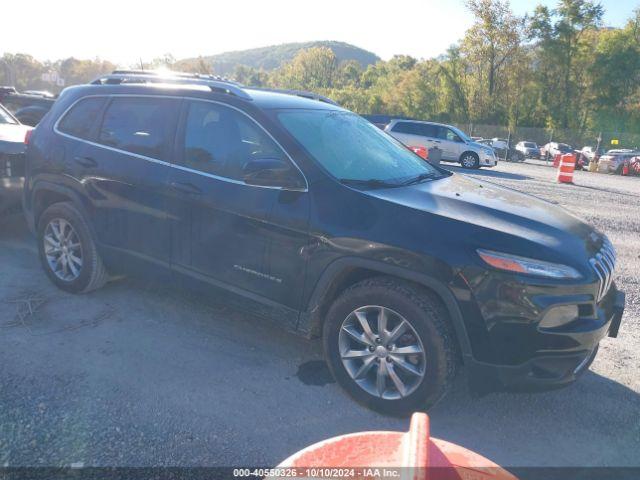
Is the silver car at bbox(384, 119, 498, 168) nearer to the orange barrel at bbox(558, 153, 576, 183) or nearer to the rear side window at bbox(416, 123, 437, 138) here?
the rear side window at bbox(416, 123, 437, 138)

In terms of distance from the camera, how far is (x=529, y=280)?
275 cm

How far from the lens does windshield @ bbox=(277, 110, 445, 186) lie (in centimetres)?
355

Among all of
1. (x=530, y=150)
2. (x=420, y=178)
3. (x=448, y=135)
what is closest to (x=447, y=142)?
(x=448, y=135)

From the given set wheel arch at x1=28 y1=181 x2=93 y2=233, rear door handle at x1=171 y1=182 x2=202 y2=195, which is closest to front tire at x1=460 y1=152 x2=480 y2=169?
wheel arch at x1=28 y1=181 x2=93 y2=233

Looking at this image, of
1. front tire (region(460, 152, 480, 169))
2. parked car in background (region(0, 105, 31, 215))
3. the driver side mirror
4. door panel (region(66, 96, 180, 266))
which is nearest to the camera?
the driver side mirror

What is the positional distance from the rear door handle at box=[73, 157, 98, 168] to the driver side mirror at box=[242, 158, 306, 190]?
164 cm

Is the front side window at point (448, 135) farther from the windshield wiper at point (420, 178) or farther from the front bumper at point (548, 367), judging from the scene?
the front bumper at point (548, 367)

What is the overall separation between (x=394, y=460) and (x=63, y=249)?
4153mm

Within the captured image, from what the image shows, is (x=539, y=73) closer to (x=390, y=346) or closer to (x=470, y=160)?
(x=470, y=160)

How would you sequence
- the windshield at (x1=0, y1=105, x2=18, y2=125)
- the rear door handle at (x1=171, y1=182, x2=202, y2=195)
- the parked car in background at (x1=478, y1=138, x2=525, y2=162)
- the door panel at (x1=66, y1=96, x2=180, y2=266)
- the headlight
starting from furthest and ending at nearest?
the parked car in background at (x1=478, y1=138, x2=525, y2=162), the windshield at (x1=0, y1=105, x2=18, y2=125), the door panel at (x1=66, y1=96, x2=180, y2=266), the rear door handle at (x1=171, y1=182, x2=202, y2=195), the headlight

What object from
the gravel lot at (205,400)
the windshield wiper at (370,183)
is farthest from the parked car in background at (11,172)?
the windshield wiper at (370,183)

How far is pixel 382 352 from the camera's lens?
3096 mm

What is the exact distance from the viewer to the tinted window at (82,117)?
446 cm

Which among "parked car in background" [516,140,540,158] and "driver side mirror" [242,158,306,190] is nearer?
"driver side mirror" [242,158,306,190]
